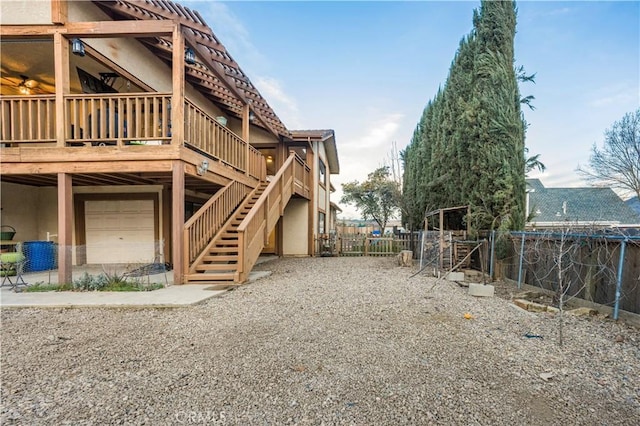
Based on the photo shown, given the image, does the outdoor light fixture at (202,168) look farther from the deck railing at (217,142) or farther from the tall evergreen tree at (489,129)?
the tall evergreen tree at (489,129)

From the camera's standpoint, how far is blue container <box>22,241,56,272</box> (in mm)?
7629

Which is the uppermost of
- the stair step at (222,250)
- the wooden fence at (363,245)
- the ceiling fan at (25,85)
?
the ceiling fan at (25,85)

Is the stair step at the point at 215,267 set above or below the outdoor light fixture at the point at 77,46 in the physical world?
below

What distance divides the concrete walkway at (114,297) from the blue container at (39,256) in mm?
1904

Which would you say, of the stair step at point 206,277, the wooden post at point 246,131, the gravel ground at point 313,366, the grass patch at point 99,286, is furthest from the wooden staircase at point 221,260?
the wooden post at point 246,131

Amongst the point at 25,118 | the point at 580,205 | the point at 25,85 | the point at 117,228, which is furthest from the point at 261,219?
the point at 580,205

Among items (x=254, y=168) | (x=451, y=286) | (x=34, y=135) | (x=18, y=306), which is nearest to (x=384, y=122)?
(x=254, y=168)

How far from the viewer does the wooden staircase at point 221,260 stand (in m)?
6.53

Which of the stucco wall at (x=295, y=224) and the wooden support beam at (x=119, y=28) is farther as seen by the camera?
the stucco wall at (x=295, y=224)

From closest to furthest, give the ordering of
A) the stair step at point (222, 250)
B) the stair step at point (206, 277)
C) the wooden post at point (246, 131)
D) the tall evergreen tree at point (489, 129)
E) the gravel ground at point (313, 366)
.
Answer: the gravel ground at point (313, 366) → the stair step at point (206, 277) → the stair step at point (222, 250) → the tall evergreen tree at point (489, 129) → the wooden post at point (246, 131)

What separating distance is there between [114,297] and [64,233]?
6.61 ft

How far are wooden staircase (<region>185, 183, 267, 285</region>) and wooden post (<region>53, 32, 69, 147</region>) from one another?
145 inches

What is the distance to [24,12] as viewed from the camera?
240 inches

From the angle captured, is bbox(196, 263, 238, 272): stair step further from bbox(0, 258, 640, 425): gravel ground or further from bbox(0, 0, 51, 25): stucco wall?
bbox(0, 0, 51, 25): stucco wall
